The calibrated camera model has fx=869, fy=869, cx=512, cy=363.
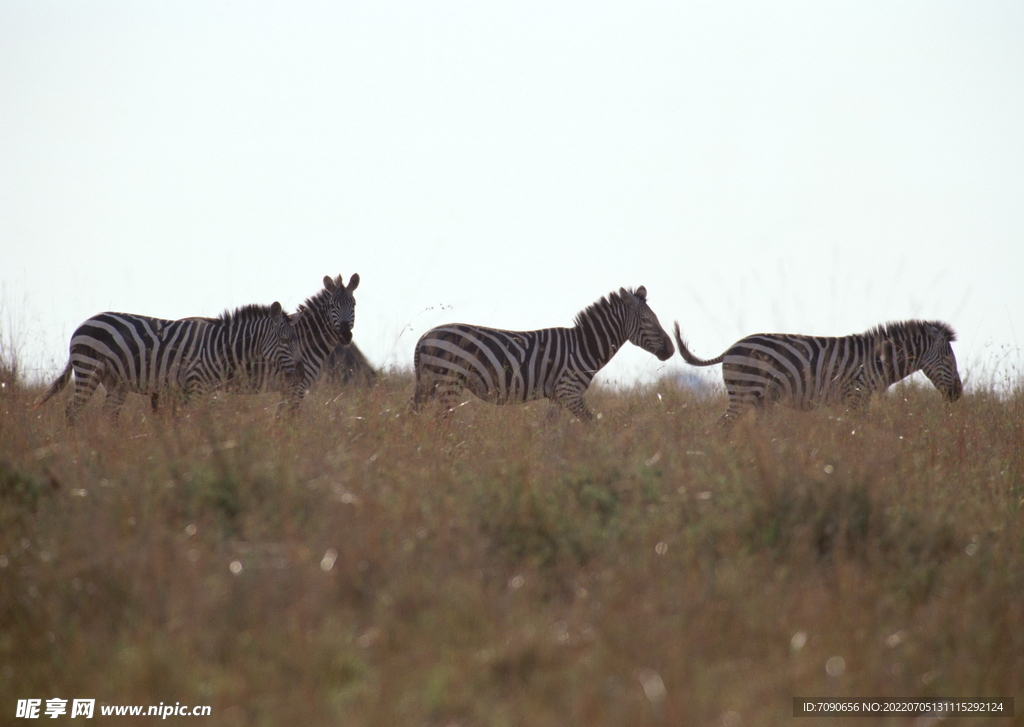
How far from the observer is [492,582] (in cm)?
331

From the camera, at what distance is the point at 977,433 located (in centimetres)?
670

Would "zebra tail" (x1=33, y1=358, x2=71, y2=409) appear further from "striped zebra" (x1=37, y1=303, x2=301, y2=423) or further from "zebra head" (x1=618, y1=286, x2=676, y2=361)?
"zebra head" (x1=618, y1=286, x2=676, y2=361)

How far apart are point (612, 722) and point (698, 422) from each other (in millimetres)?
5194

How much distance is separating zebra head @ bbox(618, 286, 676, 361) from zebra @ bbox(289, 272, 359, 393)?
2.87 meters

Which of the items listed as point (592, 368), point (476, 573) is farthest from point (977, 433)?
point (476, 573)

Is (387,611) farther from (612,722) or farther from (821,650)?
(821,650)

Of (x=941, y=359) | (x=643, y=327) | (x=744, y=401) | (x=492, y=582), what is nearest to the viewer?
(x=492, y=582)

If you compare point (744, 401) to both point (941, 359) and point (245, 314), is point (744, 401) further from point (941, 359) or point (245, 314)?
point (245, 314)

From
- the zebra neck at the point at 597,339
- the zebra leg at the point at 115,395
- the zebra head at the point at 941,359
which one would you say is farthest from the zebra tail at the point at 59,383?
the zebra head at the point at 941,359

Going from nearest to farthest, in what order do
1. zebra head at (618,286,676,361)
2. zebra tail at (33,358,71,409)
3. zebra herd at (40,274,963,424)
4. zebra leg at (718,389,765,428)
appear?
zebra tail at (33,358,71,409) < zebra herd at (40,274,963,424) < zebra leg at (718,389,765,428) < zebra head at (618,286,676,361)

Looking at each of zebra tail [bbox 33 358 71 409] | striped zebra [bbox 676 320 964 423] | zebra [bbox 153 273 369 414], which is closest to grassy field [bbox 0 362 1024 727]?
zebra tail [bbox 33 358 71 409]

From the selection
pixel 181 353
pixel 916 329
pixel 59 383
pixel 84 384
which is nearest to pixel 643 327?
pixel 916 329

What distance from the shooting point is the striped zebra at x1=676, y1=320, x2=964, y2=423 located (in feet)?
28.0

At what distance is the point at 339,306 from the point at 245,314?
0.92 m
